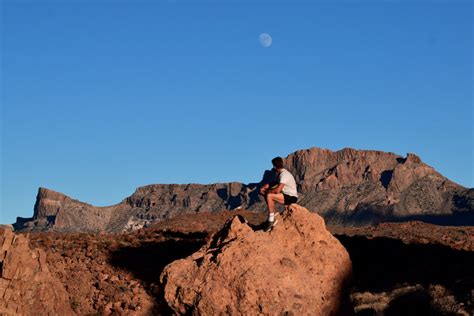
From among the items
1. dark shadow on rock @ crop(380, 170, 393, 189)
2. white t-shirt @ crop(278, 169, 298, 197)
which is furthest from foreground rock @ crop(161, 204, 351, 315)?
dark shadow on rock @ crop(380, 170, 393, 189)

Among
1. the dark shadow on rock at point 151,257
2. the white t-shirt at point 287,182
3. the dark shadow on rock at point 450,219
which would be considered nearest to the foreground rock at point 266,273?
the white t-shirt at point 287,182

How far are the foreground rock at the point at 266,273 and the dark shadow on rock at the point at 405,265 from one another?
533cm

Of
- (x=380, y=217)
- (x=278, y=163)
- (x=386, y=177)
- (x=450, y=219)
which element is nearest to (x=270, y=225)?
(x=278, y=163)

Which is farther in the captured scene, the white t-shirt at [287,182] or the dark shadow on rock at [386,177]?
the dark shadow on rock at [386,177]

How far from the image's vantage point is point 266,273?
1575cm

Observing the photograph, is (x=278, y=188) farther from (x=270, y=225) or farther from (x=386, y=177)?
(x=386, y=177)

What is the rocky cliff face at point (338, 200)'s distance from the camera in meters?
148

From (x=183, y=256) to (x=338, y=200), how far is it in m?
137

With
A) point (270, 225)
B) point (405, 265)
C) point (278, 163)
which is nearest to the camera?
point (278, 163)

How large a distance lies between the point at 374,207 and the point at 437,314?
13499 centimetres

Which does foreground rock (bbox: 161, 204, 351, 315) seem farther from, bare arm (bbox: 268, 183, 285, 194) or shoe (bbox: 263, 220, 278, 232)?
bare arm (bbox: 268, 183, 285, 194)

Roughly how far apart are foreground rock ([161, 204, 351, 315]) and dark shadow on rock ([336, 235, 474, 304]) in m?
5.33

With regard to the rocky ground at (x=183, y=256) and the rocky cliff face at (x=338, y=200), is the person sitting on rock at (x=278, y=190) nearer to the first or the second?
the rocky ground at (x=183, y=256)

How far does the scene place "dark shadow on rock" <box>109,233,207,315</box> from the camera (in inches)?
889
